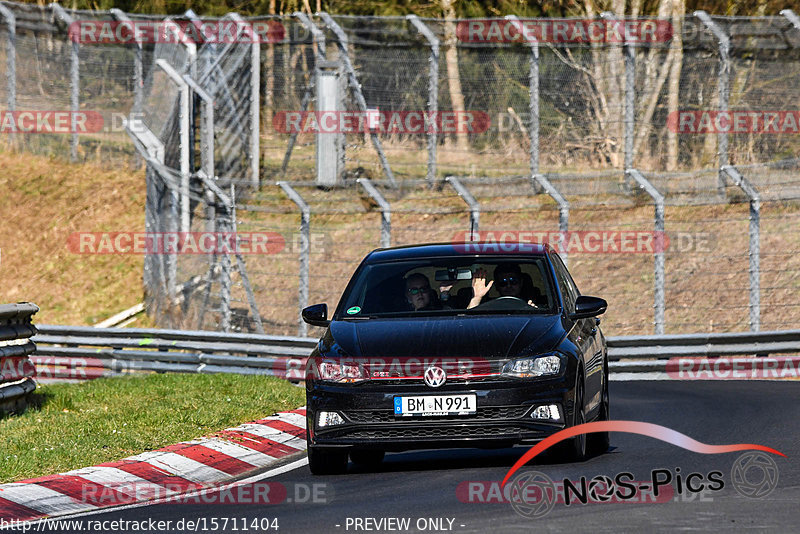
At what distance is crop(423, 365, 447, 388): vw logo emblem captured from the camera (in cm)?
964

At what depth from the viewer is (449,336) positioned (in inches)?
391

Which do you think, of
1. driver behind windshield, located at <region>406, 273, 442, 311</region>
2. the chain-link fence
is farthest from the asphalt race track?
the chain-link fence

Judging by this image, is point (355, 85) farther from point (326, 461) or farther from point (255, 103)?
point (326, 461)

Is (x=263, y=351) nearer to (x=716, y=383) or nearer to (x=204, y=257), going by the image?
(x=204, y=257)

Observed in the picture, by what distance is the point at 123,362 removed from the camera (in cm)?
2056

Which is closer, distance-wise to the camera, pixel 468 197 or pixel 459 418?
pixel 459 418

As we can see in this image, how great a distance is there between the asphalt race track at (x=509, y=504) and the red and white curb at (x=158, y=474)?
49 cm

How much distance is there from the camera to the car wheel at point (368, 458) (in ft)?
35.3

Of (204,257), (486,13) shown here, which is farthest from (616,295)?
(486,13)

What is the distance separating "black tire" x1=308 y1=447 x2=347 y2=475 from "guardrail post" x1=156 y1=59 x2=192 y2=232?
13294mm

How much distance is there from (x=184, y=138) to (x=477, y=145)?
5.00 metres

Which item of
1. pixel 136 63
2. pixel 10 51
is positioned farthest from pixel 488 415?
pixel 10 51

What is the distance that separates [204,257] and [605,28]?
313 inches

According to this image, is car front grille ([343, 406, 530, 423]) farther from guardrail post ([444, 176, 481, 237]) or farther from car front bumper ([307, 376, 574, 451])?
guardrail post ([444, 176, 481, 237])
